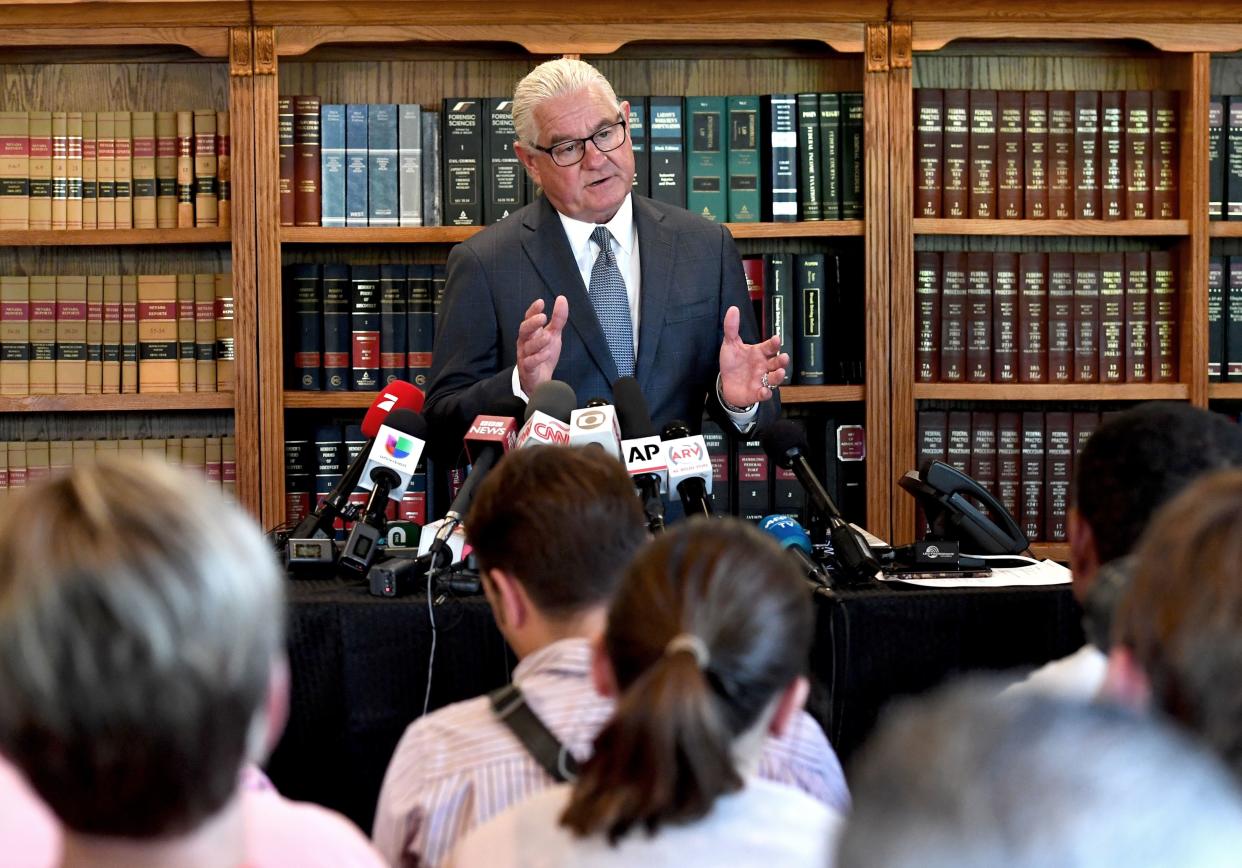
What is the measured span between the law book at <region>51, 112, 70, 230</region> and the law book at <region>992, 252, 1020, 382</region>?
2.16m

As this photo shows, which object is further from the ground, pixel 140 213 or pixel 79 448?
pixel 140 213

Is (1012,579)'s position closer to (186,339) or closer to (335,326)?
(335,326)

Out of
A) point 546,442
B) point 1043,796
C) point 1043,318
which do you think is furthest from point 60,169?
point 1043,796

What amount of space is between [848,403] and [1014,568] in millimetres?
1340

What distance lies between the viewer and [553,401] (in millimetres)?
1943

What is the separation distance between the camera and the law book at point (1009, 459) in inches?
132

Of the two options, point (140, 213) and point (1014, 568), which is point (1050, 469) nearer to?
point (1014, 568)

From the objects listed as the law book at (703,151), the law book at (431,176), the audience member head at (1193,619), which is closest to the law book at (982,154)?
the law book at (703,151)

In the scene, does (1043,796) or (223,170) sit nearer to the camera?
(1043,796)

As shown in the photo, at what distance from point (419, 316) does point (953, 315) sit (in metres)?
1.24

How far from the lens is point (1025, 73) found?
139 inches

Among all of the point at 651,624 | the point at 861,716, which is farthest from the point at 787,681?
the point at 861,716

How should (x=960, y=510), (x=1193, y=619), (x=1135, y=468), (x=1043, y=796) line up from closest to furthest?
(x=1043, y=796) < (x=1193, y=619) < (x=1135, y=468) < (x=960, y=510)

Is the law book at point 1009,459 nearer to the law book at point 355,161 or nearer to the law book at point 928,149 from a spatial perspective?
the law book at point 928,149
